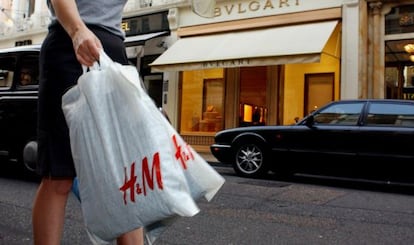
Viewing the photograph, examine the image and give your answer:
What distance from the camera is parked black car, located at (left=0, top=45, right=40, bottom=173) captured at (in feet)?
22.2

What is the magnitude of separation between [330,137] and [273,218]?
3792 millimetres

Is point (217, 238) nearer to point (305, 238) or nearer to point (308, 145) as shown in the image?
point (305, 238)

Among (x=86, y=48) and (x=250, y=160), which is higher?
(x=86, y=48)

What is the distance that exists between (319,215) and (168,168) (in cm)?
373

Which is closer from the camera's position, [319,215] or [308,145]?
[319,215]

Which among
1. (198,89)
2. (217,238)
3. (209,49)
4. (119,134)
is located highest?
(209,49)

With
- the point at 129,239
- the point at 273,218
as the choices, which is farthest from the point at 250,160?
the point at 129,239

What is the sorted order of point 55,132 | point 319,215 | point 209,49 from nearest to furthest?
point 55,132 < point 319,215 < point 209,49

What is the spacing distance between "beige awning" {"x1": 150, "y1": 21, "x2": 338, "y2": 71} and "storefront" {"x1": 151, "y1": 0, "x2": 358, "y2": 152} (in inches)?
0.9

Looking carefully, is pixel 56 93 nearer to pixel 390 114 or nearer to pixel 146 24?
pixel 390 114

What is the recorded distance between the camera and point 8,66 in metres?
7.54

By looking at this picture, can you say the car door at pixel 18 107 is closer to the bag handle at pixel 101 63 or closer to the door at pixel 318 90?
the bag handle at pixel 101 63

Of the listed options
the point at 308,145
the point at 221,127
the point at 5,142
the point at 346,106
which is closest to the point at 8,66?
the point at 5,142

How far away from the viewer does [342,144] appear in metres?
8.05
